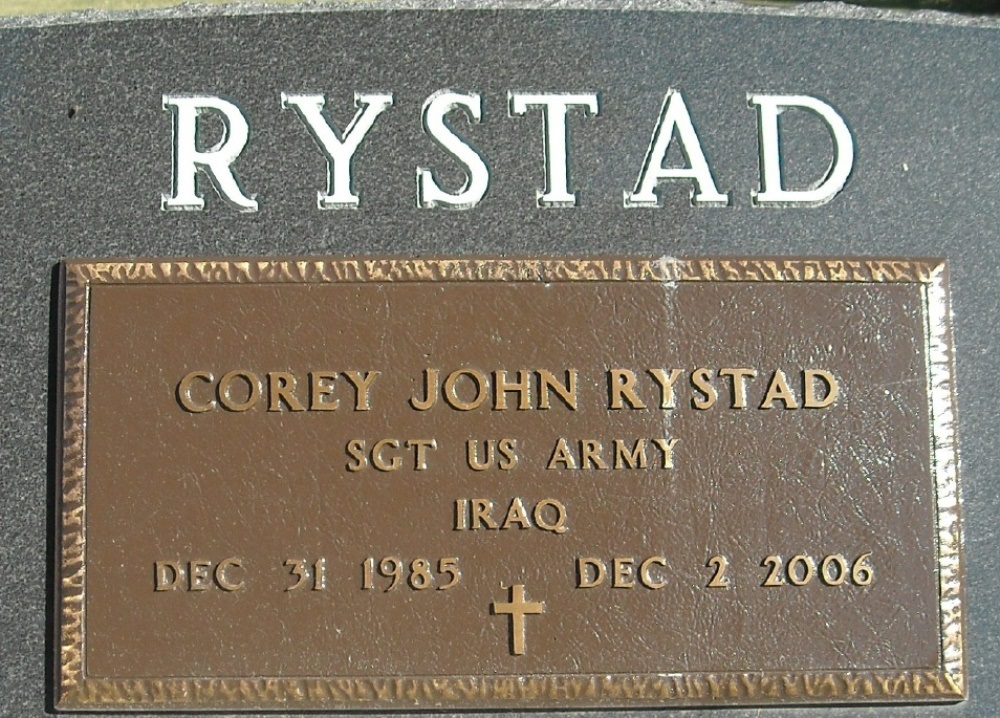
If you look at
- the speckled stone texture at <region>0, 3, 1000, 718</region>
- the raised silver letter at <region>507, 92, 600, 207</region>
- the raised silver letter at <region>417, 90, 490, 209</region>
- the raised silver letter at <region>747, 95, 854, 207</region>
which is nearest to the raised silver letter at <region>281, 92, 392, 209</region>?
the speckled stone texture at <region>0, 3, 1000, 718</region>

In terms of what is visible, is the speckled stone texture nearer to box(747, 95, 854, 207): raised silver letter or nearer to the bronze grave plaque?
box(747, 95, 854, 207): raised silver letter

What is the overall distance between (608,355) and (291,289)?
3.01ft

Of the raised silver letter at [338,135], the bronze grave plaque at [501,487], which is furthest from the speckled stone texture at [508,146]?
the bronze grave plaque at [501,487]

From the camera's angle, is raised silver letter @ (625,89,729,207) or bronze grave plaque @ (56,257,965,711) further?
raised silver letter @ (625,89,729,207)

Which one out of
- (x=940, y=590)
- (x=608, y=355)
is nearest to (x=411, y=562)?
(x=608, y=355)

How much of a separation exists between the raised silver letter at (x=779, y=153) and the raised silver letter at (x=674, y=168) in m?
0.14

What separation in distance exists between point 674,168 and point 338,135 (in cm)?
100

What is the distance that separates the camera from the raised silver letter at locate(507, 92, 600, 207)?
313 cm

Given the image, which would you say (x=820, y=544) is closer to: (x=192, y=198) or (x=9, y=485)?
(x=192, y=198)

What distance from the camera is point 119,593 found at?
9.63 feet

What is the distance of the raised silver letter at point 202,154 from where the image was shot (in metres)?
3.12

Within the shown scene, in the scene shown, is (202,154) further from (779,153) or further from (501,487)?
(779,153)

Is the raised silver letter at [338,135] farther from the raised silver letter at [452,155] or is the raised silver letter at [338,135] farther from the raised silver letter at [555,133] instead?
the raised silver letter at [555,133]

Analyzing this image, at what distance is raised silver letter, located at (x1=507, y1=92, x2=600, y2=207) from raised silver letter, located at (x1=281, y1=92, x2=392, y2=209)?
15.9 inches
